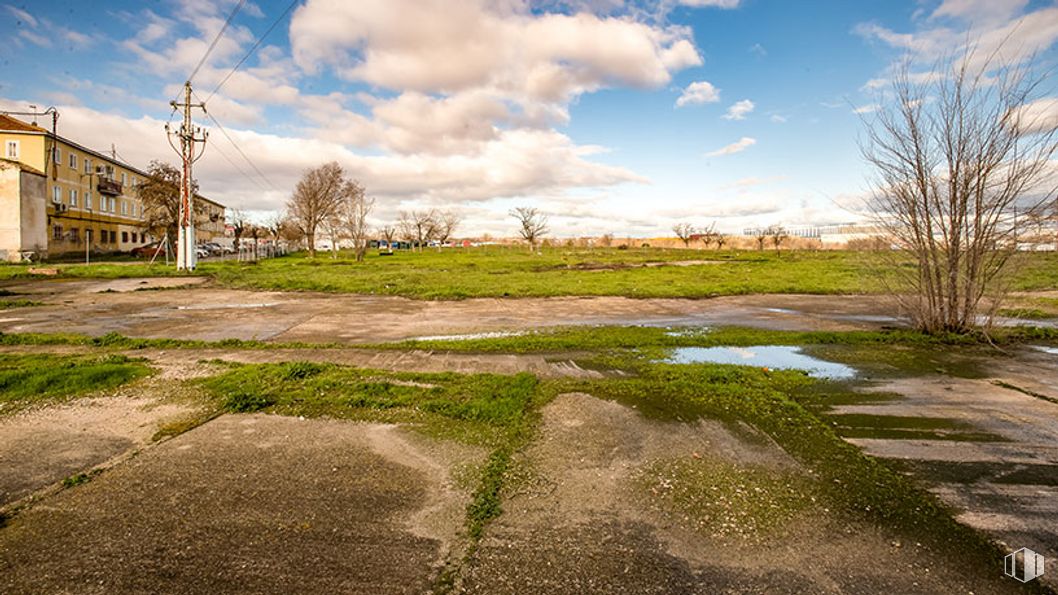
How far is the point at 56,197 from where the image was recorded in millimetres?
43906

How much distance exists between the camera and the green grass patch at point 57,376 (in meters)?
5.99

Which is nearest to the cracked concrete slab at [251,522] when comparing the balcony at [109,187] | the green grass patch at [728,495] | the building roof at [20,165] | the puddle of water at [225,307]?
the green grass patch at [728,495]

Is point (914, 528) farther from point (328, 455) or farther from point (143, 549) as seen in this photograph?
point (143, 549)

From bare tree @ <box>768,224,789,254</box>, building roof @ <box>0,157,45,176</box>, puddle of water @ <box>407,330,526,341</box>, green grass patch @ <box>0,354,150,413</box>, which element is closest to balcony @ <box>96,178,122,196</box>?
building roof @ <box>0,157,45,176</box>

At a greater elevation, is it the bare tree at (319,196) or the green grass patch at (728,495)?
the bare tree at (319,196)

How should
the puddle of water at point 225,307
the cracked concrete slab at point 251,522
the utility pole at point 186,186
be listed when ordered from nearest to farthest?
the cracked concrete slab at point 251,522 < the puddle of water at point 225,307 < the utility pole at point 186,186

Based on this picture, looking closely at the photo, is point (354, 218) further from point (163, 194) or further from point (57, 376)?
point (57, 376)

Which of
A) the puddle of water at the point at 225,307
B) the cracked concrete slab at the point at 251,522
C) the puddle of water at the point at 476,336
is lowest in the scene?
the cracked concrete slab at the point at 251,522

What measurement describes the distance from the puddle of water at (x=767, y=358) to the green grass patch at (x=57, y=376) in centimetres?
804

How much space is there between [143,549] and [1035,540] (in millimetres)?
5604

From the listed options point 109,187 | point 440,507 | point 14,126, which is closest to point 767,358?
point 440,507

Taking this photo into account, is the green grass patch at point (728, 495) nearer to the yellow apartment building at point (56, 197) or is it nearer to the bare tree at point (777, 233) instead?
the yellow apartment building at point (56, 197)

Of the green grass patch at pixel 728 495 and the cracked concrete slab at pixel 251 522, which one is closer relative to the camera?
the cracked concrete slab at pixel 251 522

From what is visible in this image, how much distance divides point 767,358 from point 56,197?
189ft
